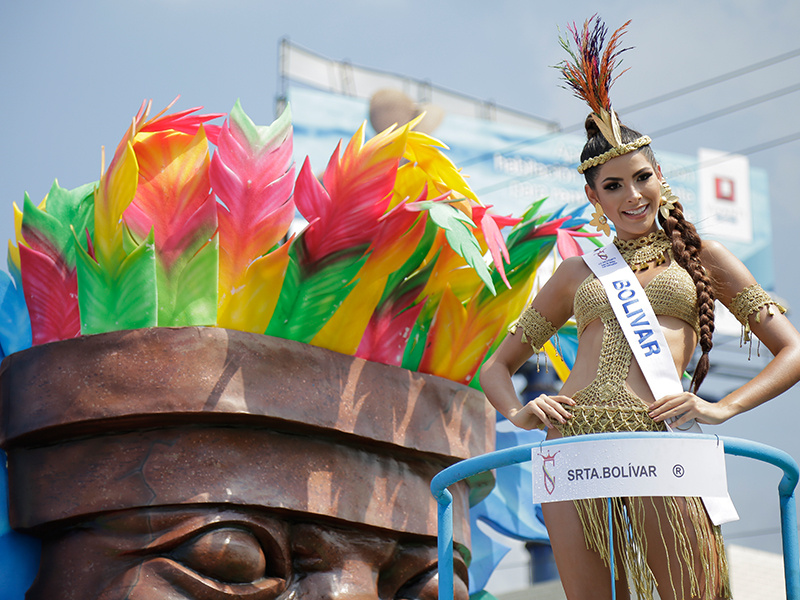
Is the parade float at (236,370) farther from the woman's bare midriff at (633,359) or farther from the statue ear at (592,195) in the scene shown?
the woman's bare midriff at (633,359)

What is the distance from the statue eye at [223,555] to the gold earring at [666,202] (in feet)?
5.53

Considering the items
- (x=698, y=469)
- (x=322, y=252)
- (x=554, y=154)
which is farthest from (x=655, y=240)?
(x=554, y=154)

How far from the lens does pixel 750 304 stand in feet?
9.32

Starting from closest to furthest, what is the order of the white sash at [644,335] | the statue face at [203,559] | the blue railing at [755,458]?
the blue railing at [755,458] → the white sash at [644,335] → the statue face at [203,559]

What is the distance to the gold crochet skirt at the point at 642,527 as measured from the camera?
263 centimetres

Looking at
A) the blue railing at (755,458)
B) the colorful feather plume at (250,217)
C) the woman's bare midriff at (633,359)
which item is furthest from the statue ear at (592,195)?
the colorful feather plume at (250,217)

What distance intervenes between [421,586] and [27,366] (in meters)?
1.60

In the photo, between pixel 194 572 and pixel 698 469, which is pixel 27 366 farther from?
pixel 698 469

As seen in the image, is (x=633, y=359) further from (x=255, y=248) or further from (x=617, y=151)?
(x=255, y=248)

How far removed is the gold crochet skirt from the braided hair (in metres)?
0.25

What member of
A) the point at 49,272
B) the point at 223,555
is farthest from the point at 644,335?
the point at 49,272

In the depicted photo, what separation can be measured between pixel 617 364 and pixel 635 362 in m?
0.05

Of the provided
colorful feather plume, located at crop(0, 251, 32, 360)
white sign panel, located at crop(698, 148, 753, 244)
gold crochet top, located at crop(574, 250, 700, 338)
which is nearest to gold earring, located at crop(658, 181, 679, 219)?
gold crochet top, located at crop(574, 250, 700, 338)

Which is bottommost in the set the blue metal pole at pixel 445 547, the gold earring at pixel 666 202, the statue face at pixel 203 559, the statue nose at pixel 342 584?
the statue nose at pixel 342 584
